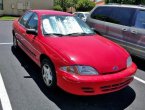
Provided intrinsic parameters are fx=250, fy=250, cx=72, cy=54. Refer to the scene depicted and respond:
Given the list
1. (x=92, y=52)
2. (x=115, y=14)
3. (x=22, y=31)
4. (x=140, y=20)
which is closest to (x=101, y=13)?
(x=115, y=14)

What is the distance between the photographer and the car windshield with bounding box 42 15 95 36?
5624mm

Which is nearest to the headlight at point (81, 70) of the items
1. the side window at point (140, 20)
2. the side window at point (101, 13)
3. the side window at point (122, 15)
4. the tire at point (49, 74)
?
the tire at point (49, 74)

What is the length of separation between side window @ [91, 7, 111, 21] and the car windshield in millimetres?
2269

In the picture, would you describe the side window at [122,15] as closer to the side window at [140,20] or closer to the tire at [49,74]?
the side window at [140,20]

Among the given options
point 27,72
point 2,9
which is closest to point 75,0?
point 2,9

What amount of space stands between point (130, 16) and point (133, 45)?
0.86m

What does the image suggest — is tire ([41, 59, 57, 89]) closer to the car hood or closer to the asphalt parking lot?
the asphalt parking lot

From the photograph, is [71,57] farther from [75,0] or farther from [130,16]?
[75,0]

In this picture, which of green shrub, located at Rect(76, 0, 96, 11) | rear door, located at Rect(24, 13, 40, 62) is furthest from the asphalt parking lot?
green shrub, located at Rect(76, 0, 96, 11)

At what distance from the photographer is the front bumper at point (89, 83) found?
4250 mm

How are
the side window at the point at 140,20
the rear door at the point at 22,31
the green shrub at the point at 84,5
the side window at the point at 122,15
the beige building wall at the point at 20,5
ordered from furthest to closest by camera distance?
the green shrub at the point at 84,5 → the beige building wall at the point at 20,5 → the side window at the point at 122,15 → the side window at the point at 140,20 → the rear door at the point at 22,31

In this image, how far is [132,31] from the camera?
23.4 ft

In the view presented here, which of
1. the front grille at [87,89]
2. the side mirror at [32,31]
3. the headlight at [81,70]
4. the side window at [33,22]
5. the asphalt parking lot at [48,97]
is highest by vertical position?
the side window at [33,22]

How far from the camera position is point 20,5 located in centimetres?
3238
